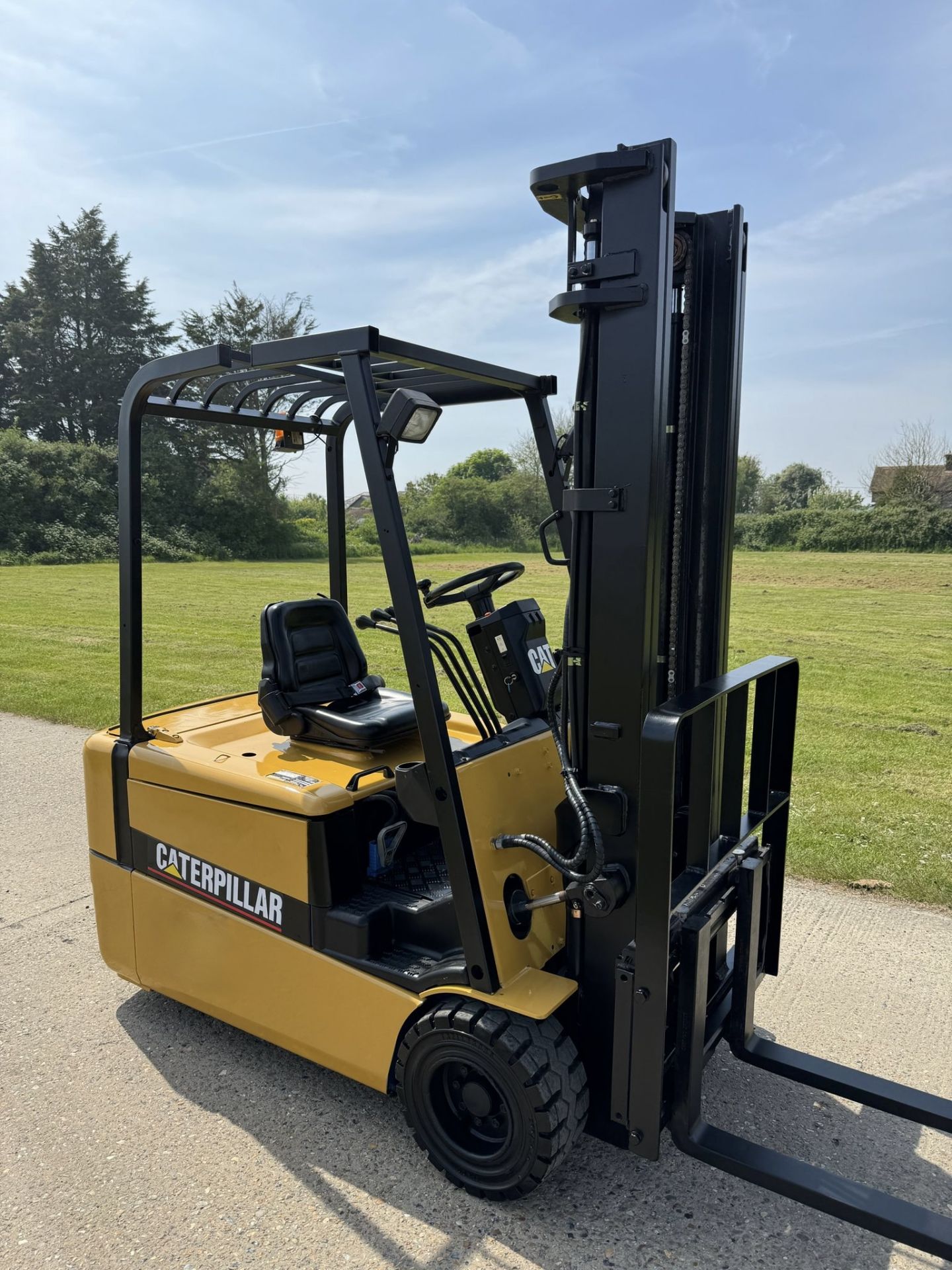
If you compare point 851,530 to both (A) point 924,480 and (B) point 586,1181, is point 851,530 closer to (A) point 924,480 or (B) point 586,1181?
(A) point 924,480

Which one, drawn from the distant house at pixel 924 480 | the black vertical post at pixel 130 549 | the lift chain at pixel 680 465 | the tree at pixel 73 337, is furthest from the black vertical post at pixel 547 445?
the tree at pixel 73 337

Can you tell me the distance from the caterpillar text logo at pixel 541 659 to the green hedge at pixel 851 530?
25316mm

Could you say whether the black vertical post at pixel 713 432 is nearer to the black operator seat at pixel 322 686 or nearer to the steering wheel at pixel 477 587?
the steering wheel at pixel 477 587

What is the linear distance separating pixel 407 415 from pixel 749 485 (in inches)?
1545

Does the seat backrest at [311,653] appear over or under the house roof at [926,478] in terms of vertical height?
under

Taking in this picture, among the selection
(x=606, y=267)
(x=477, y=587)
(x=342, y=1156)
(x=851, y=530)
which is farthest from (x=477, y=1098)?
(x=851, y=530)

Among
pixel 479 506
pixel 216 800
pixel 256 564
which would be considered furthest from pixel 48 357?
pixel 216 800

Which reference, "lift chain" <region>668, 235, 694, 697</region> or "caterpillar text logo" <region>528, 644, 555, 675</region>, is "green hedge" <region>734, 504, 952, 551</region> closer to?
"caterpillar text logo" <region>528, 644, 555, 675</region>

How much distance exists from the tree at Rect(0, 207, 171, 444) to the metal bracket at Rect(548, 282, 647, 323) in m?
42.6

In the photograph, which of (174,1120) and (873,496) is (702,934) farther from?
(873,496)

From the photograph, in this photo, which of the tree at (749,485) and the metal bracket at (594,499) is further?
the tree at (749,485)

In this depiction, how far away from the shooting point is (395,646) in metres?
13.4

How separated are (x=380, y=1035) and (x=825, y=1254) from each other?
1349mm

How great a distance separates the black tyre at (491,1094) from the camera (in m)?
→ 2.44
